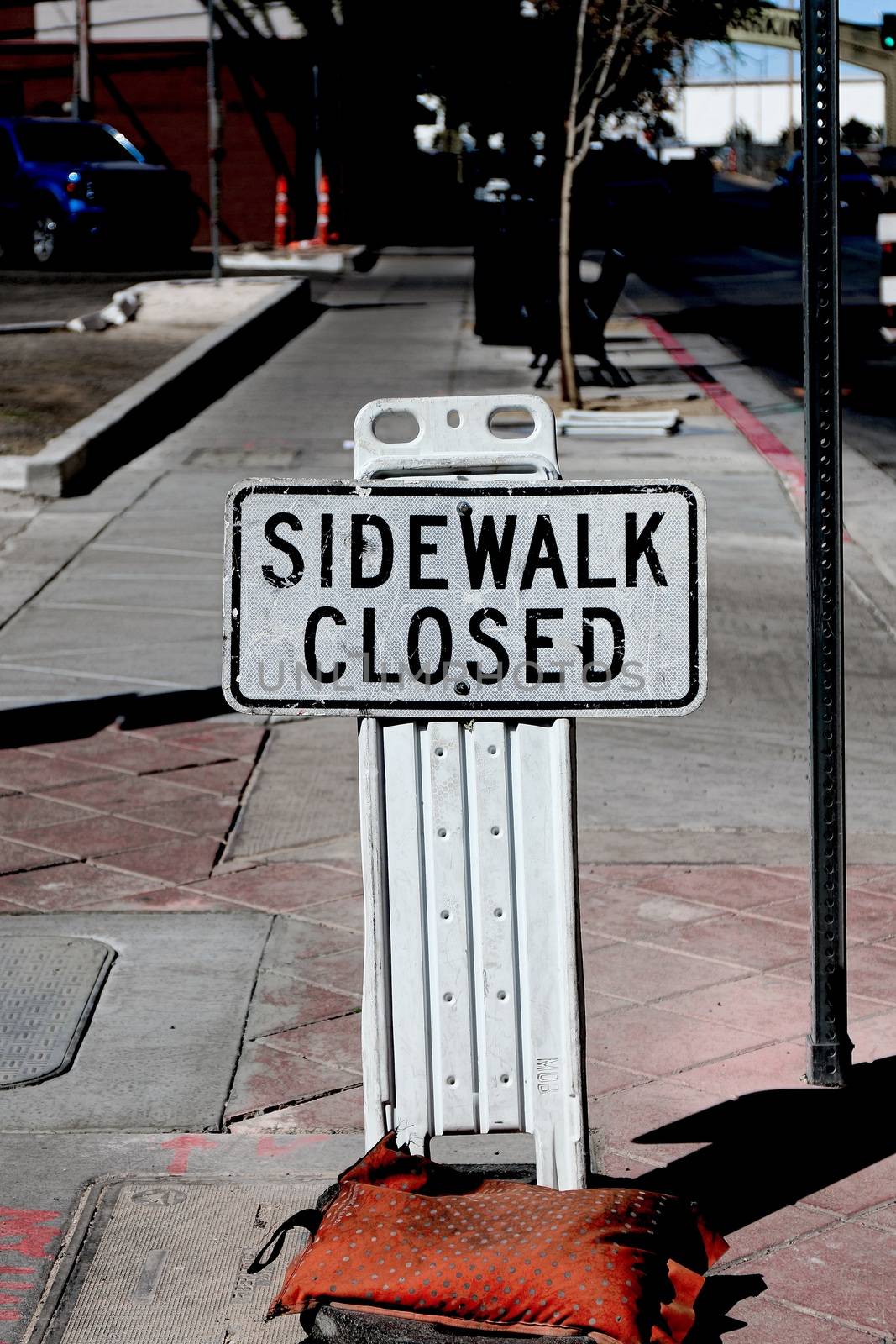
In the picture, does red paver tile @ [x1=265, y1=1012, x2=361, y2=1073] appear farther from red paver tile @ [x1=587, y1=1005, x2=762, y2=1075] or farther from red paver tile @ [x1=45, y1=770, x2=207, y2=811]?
red paver tile @ [x1=45, y1=770, x2=207, y2=811]

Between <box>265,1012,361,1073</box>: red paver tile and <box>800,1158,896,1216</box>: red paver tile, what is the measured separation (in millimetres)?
1117

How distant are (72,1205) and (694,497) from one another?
5.84 ft

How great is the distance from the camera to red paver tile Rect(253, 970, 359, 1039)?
438 cm

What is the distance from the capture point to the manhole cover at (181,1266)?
3062mm

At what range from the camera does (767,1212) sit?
11.3 feet

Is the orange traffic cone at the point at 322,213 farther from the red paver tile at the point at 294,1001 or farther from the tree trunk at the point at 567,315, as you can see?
the red paver tile at the point at 294,1001

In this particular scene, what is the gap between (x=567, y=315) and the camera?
15.8 meters

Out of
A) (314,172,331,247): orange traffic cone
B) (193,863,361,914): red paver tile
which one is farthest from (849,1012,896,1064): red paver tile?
(314,172,331,247): orange traffic cone

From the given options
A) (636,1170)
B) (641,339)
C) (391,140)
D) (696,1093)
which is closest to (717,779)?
(696,1093)

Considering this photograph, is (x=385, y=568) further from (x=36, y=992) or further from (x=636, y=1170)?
(x=36, y=992)

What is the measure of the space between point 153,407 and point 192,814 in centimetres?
892

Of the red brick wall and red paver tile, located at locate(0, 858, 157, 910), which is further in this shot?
the red brick wall

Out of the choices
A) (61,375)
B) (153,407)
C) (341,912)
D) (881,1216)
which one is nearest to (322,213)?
(61,375)

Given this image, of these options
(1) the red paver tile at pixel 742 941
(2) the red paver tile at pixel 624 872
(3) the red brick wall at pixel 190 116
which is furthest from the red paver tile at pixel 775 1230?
(3) the red brick wall at pixel 190 116
